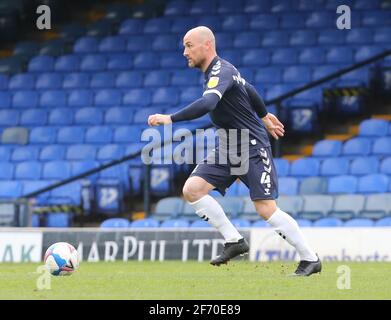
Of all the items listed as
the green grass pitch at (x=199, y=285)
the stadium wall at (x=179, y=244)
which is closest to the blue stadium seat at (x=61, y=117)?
the stadium wall at (x=179, y=244)

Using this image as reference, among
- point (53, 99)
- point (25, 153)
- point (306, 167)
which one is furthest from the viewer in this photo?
point (53, 99)

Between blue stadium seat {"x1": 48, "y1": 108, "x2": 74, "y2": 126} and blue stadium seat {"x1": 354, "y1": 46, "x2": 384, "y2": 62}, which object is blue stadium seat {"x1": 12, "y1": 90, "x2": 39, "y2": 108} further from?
blue stadium seat {"x1": 354, "y1": 46, "x2": 384, "y2": 62}

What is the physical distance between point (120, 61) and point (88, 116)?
6.84 ft

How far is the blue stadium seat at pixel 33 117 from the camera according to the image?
22.5 meters

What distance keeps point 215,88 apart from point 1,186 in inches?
433

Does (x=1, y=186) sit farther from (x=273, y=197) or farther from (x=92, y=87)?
(x=273, y=197)

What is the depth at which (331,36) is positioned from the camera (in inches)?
874

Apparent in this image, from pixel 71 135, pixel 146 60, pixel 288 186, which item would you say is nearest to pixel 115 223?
pixel 288 186

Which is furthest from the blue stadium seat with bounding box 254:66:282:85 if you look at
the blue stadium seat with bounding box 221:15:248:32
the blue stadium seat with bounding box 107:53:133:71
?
the blue stadium seat with bounding box 107:53:133:71

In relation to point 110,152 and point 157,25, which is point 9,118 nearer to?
point 110,152

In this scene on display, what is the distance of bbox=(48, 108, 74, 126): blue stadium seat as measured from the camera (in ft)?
72.9

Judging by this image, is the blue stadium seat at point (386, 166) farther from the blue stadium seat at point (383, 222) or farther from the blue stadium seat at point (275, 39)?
the blue stadium seat at point (275, 39)

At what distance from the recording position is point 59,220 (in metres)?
19.2
